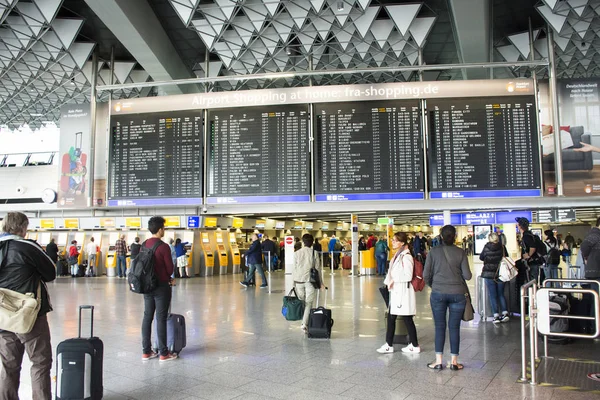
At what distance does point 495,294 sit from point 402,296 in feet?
10.1

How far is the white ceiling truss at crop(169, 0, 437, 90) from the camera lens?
11305mm

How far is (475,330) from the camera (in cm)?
692

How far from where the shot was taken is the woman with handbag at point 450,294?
15.6 feet

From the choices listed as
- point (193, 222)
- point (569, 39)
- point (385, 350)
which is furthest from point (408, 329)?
point (193, 222)

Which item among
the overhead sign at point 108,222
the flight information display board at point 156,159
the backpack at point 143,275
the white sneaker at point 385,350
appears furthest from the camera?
the overhead sign at point 108,222

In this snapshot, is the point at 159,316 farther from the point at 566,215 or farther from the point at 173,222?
the point at 566,215

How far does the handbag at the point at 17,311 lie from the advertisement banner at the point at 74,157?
10197 mm

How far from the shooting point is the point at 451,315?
484 cm

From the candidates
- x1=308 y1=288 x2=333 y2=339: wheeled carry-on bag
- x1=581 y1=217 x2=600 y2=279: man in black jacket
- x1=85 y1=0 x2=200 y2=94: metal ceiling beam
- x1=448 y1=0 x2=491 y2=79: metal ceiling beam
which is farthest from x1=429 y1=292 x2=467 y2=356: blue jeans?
x1=85 y1=0 x2=200 y2=94: metal ceiling beam

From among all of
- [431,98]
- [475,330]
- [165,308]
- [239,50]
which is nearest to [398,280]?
[475,330]

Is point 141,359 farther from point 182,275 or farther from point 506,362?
point 182,275

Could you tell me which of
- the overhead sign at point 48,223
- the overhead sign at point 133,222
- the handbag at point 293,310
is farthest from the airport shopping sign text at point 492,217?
the overhead sign at point 48,223

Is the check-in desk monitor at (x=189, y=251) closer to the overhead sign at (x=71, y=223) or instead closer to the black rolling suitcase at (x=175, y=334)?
the overhead sign at (x=71, y=223)

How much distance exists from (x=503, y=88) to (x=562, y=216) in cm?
843
